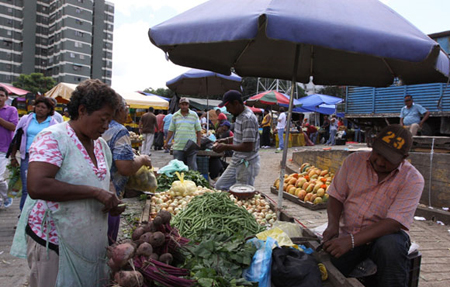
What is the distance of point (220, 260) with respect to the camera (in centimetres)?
233

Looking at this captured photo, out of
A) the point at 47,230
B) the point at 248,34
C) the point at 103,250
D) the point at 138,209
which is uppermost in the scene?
the point at 248,34

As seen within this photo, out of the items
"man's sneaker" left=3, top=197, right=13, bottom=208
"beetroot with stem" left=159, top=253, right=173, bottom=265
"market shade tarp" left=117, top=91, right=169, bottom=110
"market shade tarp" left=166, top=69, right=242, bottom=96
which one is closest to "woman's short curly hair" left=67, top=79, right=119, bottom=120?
"beetroot with stem" left=159, top=253, right=173, bottom=265

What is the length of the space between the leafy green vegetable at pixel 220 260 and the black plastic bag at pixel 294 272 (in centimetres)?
20

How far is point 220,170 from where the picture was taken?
29.0 feet

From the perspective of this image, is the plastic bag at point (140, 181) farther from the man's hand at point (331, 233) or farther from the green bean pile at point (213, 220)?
the man's hand at point (331, 233)

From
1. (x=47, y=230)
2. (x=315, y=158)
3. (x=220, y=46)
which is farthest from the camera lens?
(x=315, y=158)

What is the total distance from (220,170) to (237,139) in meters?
4.04

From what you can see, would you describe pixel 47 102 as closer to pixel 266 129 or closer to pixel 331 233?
pixel 331 233

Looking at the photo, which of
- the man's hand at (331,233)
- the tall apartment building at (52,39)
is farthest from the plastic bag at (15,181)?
the tall apartment building at (52,39)

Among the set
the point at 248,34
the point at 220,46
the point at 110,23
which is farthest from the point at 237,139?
the point at 110,23

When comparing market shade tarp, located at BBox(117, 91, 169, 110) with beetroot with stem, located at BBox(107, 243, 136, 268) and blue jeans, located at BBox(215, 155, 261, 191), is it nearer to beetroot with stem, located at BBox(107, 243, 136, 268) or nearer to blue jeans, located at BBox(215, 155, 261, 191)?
blue jeans, located at BBox(215, 155, 261, 191)

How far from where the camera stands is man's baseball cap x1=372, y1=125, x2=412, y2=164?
2.41m

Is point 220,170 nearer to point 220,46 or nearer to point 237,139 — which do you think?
point 237,139

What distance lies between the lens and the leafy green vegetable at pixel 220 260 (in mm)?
2178
